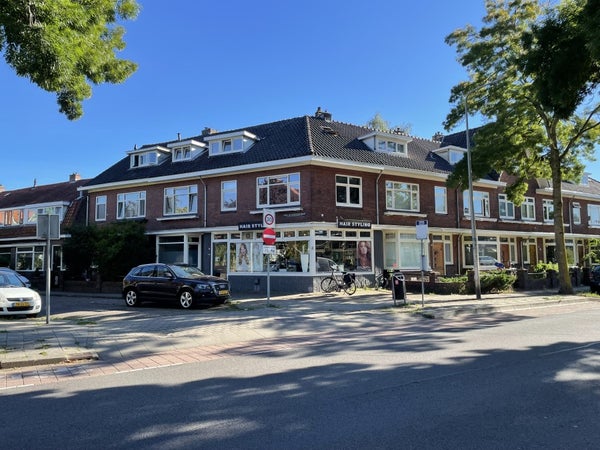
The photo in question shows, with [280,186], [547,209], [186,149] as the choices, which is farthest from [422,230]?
[547,209]

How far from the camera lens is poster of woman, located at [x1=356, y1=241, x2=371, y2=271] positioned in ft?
78.3

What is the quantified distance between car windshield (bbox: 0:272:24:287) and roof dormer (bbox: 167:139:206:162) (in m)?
13.9

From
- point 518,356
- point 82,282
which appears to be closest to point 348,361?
point 518,356

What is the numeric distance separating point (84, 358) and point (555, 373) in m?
7.92

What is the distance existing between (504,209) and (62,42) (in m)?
30.9

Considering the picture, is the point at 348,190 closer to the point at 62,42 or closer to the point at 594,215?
the point at 62,42

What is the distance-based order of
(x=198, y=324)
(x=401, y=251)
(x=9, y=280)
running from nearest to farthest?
1. (x=198, y=324)
2. (x=9, y=280)
3. (x=401, y=251)

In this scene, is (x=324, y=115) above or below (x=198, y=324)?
above

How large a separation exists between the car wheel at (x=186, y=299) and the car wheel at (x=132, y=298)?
7.57 ft

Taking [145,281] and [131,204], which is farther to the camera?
[131,204]

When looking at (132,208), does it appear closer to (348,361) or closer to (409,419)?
(348,361)

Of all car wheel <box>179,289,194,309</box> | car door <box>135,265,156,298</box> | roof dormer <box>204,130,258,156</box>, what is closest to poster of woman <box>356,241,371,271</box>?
roof dormer <box>204,130,258,156</box>

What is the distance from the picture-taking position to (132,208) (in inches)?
1164

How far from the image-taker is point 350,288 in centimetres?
2122
